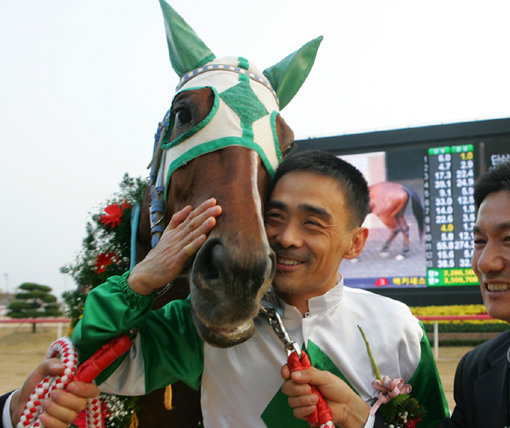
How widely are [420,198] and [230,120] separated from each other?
27.5 feet

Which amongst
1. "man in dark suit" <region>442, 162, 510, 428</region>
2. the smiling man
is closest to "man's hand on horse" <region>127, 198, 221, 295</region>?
the smiling man

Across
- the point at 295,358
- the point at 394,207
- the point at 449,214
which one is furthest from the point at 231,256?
the point at 394,207

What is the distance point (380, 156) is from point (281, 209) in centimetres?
868

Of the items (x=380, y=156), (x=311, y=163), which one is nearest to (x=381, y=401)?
(x=311, y=163)

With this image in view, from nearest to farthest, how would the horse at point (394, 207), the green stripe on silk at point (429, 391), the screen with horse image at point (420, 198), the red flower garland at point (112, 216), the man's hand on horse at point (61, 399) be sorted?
the man's hand on horse at point (61, 399) < the green stripe on silk at point (429, 391) < the red flower garland at point (112, 216) < the screen with horse image at point (420, 198) < the horse at point (394, 207)

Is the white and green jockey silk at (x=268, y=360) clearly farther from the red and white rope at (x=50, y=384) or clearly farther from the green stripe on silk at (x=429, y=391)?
the red and white rope at (x=50, y=384)

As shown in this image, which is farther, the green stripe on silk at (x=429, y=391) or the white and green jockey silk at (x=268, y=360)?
the green stripe on silk at (x=429, y=391)

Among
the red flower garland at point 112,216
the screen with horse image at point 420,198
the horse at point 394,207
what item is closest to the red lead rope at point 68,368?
the red flower garland at point 112,216

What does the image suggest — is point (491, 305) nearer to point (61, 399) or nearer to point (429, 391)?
point (429, 391)

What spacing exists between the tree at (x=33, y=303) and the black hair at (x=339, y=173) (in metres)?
15.7

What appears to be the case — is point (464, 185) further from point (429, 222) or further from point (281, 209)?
point (281, 209)

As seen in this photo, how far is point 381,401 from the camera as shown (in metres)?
1.26

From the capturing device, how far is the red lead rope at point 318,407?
114 cm

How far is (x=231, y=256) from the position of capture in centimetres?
111
